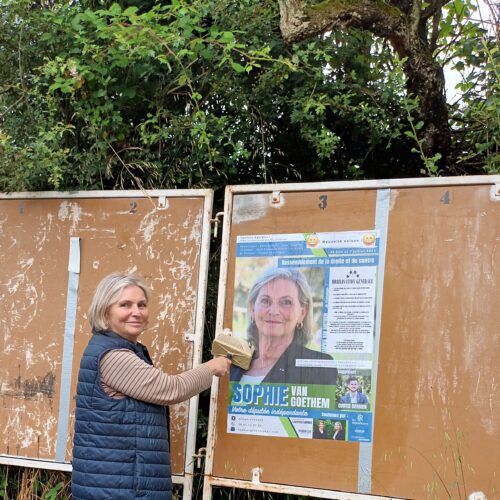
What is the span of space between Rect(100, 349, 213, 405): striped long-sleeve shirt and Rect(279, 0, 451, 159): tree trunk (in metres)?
2.19

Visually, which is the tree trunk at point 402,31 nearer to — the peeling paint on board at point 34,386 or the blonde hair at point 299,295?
the blonde hair at point 299,295

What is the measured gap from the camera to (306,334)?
380 centimetres

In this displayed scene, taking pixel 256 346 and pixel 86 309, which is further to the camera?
pixel 86 309

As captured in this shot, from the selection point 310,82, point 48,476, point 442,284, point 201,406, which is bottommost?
point 48,476

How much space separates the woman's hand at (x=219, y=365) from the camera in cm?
359

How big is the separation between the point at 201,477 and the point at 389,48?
2.84 m

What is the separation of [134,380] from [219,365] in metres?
0.56

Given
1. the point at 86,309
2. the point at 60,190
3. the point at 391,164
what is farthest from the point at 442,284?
the point at 60,190

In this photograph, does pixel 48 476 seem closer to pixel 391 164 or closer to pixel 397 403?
pixel 397 403

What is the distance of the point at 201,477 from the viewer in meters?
4.12

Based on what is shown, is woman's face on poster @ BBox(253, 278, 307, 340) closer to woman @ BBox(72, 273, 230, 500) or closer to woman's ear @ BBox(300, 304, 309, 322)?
woman's ear @ BBox(300, 304, 309, 322)

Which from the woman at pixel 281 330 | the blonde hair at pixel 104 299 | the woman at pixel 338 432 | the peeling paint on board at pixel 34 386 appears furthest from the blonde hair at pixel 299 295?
the peeling paint on board at pixel 34 386

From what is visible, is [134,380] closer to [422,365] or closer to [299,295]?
[299,295]

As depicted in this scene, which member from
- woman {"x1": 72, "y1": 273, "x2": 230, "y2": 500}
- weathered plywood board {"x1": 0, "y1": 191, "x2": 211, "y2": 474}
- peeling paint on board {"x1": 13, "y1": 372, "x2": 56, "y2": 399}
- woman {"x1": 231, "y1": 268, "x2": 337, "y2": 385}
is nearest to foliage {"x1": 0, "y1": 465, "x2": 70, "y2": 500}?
weathered plywood board {"x1": 0, "y1": 191, "x2": 211, "y2": 474}
